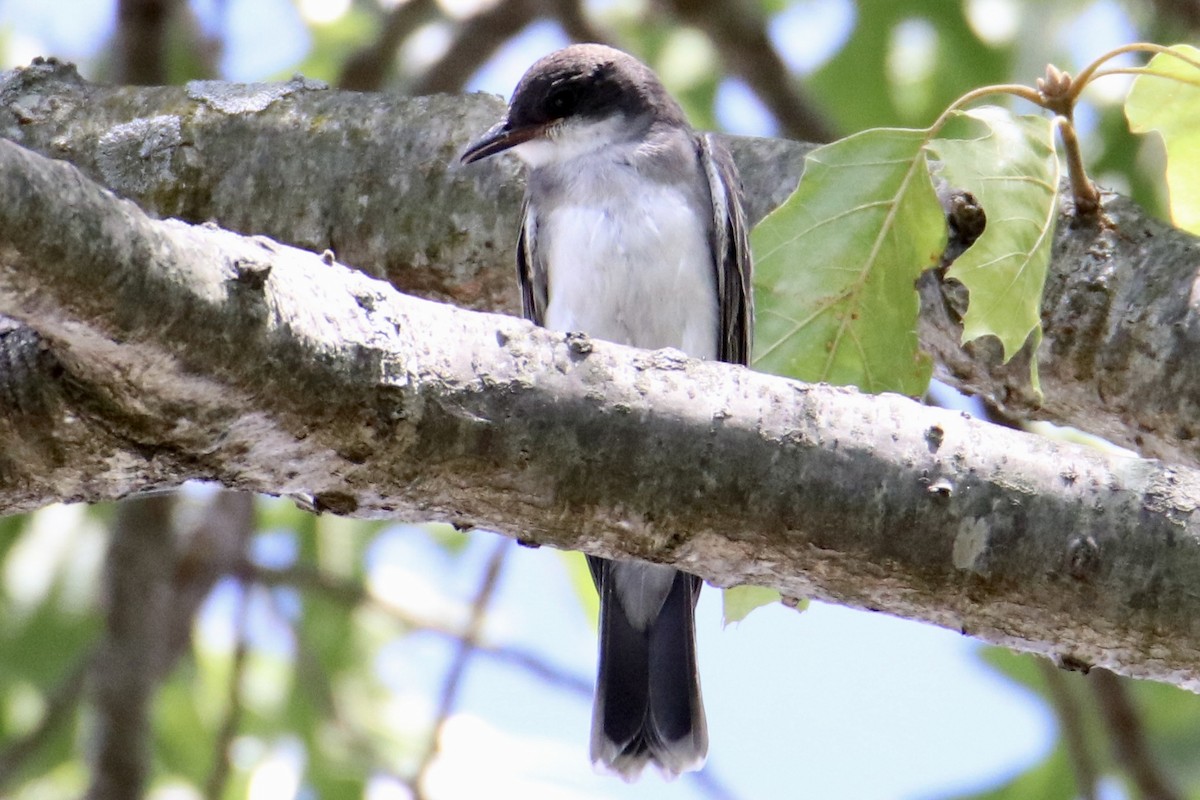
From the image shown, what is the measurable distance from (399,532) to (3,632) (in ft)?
5.31

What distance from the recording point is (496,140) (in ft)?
12.2

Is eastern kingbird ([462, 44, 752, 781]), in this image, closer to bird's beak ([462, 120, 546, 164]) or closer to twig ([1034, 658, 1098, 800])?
bird's beak ([462, 120, 546, 164])

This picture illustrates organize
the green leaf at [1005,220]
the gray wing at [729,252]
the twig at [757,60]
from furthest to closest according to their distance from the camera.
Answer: the twig at [757,60]
the gray wing at [729,252]
the green leaf at [1005,220]

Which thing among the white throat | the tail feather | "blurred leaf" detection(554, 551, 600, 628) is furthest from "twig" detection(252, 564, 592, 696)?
the white throat

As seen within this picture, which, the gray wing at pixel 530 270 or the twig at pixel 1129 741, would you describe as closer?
the gray wing at pixel 530 270

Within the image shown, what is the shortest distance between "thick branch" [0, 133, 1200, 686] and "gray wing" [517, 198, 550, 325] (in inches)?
64.9

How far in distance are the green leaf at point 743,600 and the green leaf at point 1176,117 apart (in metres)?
1.17

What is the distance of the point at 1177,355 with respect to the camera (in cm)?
307

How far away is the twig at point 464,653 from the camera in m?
4.62

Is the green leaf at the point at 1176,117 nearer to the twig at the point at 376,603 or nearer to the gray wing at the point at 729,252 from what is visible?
the gray wing at the point at 729,252

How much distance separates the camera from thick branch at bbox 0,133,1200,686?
1.98 meters

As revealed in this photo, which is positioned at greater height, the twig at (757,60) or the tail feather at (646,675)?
the twig at (757,60)

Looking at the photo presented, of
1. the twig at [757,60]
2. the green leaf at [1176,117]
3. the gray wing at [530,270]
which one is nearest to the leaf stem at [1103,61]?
the green leaf at [1176,117]

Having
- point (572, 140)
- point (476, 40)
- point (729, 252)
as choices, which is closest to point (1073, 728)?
point (729, 252)
